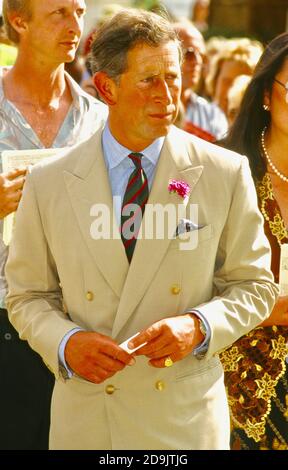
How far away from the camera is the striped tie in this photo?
3.91m

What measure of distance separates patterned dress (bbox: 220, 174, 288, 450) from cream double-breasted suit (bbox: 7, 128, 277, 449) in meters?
0.83

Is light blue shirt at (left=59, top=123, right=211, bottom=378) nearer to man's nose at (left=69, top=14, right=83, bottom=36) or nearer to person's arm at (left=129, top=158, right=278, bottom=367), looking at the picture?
person's arm at (left=129, top=158, right=278, bottom=367)

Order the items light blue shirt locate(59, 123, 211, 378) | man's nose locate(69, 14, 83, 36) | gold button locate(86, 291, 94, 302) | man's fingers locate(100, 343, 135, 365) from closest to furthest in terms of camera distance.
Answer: man's fingers locate(100, 343, 135, 365), gold button locate(86, 291, 94, 302), light blue shirt locate(59, 123, 211, 378), man's nose locate(69, 14, 83, 36)

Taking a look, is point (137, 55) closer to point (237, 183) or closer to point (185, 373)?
point (237, 183)

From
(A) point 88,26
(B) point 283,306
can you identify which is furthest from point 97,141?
(A) point 88,26

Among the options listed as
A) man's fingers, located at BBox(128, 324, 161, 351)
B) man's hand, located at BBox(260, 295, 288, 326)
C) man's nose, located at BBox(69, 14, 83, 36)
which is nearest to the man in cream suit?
man's fingers, located at BBox(128, 324, 161, 351)

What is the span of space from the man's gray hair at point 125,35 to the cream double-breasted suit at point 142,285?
0.30m

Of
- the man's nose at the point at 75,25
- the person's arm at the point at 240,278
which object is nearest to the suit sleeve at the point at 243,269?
the person's arm at the point at 240,278

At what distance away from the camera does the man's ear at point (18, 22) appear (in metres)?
5.08

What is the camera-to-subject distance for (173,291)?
386cm

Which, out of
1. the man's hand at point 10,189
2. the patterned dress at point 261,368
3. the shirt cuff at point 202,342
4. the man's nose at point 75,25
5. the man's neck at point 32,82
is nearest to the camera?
the shirt cuff at point 202,342

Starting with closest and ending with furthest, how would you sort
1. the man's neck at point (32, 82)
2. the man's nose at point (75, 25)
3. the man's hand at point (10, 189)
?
the man's hand at point (10, 189), the man's nose at point (75, 25), the man's neck at point (32, 82)

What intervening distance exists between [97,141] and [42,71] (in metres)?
1.14

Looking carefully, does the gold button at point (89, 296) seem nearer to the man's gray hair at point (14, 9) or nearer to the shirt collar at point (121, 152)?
the shirt collar at point (121, 152)
